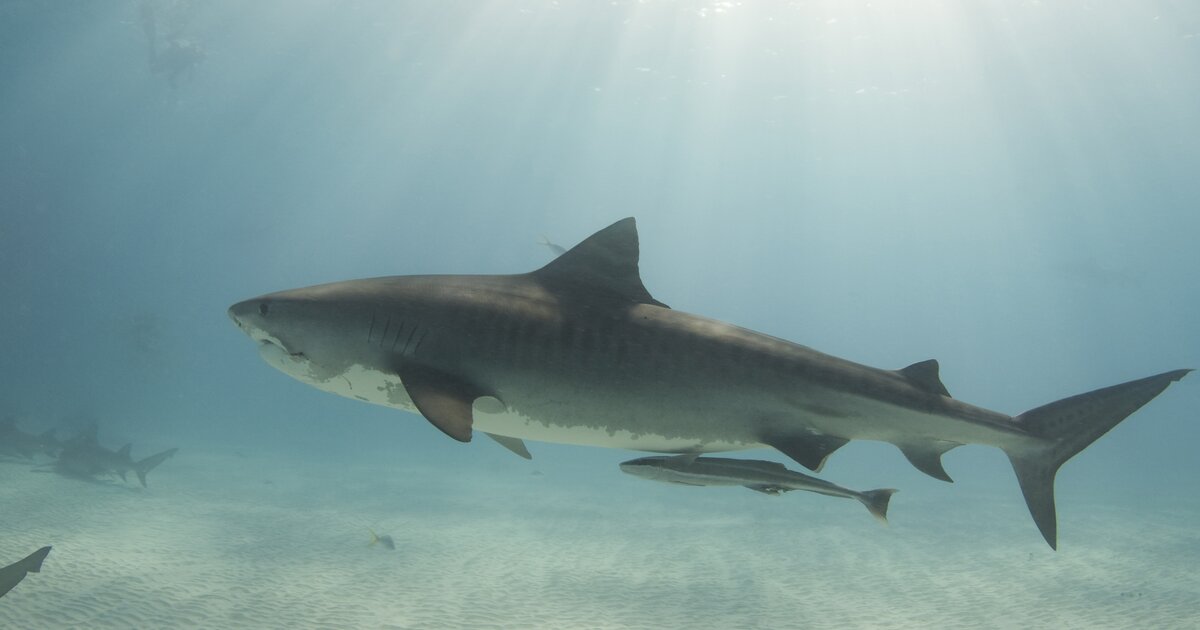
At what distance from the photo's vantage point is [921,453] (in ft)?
12.4

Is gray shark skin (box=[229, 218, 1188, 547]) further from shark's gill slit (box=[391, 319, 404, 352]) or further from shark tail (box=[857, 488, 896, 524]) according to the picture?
shark tail (box=[857, 488, 896, 524])

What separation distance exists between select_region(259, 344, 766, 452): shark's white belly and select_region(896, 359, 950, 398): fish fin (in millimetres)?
1021

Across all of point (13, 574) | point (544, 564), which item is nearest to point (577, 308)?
point (13, 574)

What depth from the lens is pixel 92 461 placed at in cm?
1906

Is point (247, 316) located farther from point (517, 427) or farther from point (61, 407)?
point (61, 407)

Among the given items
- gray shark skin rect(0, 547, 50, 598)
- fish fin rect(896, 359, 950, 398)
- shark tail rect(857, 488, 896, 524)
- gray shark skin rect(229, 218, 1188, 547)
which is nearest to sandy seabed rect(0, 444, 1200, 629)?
gray shark skin rect(0, 547, 50, 598)

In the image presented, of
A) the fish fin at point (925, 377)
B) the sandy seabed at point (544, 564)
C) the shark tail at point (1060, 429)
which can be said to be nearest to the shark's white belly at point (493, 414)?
the fish fin at point (925, 377)

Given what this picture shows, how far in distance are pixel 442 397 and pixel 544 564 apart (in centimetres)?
1074

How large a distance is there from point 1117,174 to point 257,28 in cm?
9392

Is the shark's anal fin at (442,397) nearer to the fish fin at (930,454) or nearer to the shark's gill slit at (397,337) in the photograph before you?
the shark's gill slit at (397,337)

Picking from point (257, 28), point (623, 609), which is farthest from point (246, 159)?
point (623, 609)

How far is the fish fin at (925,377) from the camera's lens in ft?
12.2

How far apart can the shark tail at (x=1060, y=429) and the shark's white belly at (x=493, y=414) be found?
5.82ft

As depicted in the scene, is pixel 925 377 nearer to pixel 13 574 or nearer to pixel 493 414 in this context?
pixel 493 414
